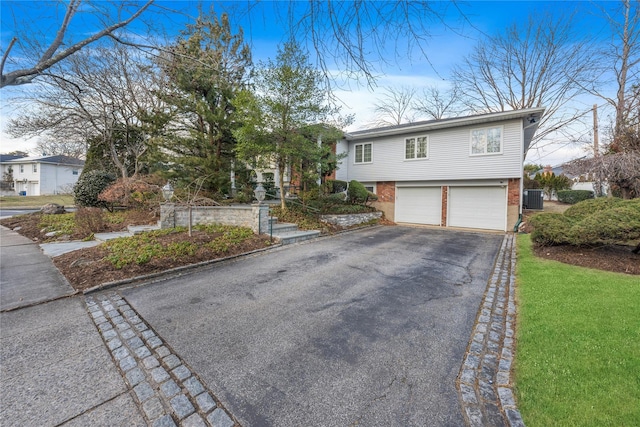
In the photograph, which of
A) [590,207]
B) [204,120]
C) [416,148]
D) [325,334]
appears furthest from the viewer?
[416,148]

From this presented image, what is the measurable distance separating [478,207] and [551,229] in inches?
234

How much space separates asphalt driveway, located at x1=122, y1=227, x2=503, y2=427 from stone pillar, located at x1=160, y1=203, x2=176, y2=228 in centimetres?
386

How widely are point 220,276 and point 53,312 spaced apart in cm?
237

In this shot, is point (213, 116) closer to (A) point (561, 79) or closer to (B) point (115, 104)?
(B) point (115, 104)

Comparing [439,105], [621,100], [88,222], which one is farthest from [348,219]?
[439,105]

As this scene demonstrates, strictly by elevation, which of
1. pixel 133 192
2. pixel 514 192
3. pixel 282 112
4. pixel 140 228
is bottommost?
pixel 140 228

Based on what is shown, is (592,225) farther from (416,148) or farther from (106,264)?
(106,264)

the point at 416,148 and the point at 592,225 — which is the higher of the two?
the point at 416,148

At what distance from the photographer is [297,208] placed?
1159 cm

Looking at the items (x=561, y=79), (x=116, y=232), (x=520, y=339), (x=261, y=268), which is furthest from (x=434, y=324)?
(x=561, y=79)

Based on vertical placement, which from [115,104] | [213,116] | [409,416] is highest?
[115,104]

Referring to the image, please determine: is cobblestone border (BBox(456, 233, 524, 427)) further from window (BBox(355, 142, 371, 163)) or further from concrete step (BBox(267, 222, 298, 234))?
window (BBox(355, 142, 371, 163))

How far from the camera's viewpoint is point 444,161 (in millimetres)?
12750

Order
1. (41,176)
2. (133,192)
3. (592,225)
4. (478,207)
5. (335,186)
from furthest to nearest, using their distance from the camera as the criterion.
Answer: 1. (41,176)
2. (335,186)
3. (478,207)
4. (133,192)
5. (592,225)
